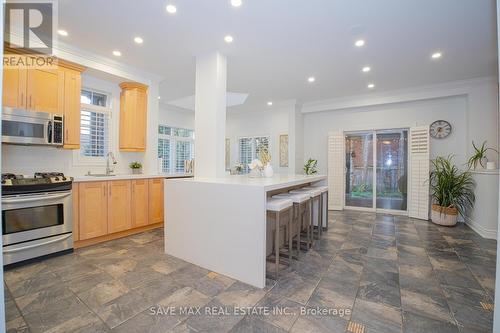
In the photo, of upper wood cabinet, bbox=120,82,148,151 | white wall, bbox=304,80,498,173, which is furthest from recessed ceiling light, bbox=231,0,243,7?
white wall, bbox=304,80,498,173

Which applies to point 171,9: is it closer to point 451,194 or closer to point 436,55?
point 436,55

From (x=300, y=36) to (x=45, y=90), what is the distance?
136 inches

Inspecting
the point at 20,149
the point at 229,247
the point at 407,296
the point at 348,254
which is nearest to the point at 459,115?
the point at 348,254

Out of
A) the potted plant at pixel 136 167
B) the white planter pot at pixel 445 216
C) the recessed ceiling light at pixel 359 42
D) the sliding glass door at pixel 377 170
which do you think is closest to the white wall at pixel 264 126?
the sliding glass door at pixel 377 170

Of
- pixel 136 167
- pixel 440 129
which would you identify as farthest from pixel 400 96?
pixel 136 167

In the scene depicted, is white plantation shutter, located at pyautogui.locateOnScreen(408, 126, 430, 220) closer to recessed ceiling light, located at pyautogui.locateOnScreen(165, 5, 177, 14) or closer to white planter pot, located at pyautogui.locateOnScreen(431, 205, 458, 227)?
white planter pot, located at pyautogui.locateOnScreen(431, 205, 458, 227)

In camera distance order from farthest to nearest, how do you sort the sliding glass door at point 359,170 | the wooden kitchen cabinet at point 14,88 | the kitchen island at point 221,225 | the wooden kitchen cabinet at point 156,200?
1. the sliding glass door at point 359,170
2. the wooden kitchen cabinet at point 156,200
3. the wooden kitchen cabinet at point 14,88
4. the kitchen island at point 221,225

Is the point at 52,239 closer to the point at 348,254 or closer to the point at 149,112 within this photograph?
the point at 149,112

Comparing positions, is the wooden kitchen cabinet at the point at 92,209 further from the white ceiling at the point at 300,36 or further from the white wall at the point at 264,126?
the white wall at the point at 264,126

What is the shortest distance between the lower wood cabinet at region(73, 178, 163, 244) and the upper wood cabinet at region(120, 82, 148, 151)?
2.47ft

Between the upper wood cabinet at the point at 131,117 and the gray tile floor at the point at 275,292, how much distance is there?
1772 mm

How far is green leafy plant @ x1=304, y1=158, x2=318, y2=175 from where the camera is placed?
6.07m

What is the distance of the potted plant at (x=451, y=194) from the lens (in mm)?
4250

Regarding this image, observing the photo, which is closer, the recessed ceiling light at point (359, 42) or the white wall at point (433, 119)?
the recessed ceiling light at point (359, 42)
